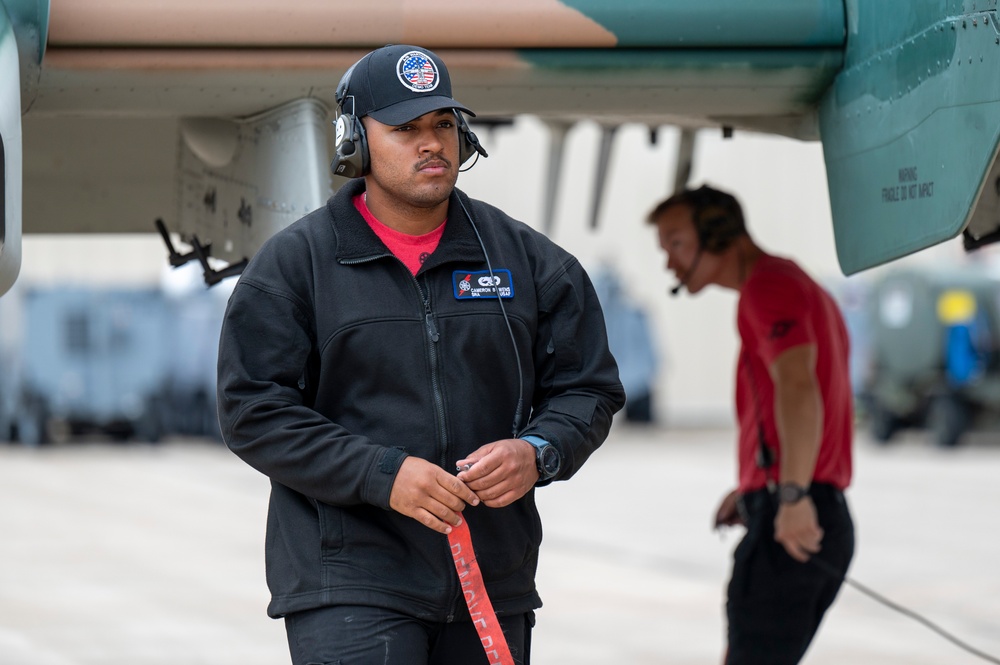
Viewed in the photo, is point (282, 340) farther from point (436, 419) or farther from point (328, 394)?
point (436, 419)

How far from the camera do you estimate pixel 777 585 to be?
16.0ft

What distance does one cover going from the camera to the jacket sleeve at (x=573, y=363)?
117 inches

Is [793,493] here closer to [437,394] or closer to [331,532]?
[437,394]

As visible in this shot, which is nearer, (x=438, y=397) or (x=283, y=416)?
A: (x=283, y=416)

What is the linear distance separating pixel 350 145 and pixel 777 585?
103 inches

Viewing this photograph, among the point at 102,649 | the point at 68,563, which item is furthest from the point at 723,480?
the point at 102,649

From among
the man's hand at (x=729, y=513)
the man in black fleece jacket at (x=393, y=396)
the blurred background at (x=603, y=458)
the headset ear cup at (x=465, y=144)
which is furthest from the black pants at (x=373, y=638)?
the blurred background at (x=603, y=458)

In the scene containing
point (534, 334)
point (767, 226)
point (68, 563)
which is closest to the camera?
point (534, 334)

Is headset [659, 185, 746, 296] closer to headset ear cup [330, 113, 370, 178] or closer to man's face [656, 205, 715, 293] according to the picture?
man's face [656, 205, 715, 293]

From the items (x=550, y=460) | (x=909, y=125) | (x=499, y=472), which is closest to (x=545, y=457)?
(x=550, y=460)

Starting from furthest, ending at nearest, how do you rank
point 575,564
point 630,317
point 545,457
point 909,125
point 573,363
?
point 630,317
point 575,564
point 909,125
point 573,363
point 545,457

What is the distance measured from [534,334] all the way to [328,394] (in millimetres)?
447

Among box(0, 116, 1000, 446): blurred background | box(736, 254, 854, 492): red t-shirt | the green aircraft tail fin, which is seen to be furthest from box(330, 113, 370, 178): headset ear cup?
box(0, 116, 1000, 446): blurred background

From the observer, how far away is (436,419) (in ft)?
9.48
